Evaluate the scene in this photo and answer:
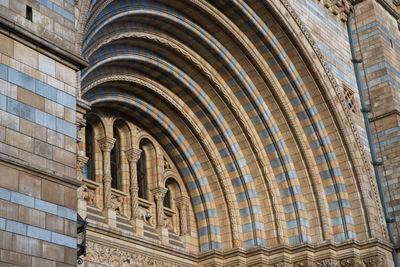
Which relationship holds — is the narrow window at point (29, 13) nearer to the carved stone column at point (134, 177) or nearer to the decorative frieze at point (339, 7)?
the carved stone column at point (134, 177)

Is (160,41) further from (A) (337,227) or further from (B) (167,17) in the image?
(A) (337,227)

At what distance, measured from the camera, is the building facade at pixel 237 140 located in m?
16.5

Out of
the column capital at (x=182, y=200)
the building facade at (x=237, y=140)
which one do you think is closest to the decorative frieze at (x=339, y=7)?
the building facade at (x=237, y=140)

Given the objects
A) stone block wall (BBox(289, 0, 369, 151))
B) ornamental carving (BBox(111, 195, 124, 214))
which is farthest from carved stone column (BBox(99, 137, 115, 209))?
stone block wall (BBox(289, 0, 369, 151))

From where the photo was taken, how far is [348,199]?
729 inches

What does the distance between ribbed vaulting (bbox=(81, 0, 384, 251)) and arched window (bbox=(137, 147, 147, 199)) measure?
27.5 inches

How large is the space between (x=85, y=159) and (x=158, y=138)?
393 cm

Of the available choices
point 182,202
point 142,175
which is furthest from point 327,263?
point 142,175

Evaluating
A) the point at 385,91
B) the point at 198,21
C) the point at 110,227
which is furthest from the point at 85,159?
the point at 385,91

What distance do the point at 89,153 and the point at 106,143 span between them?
0.46 meters

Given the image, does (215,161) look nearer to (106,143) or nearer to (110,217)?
(106,143)

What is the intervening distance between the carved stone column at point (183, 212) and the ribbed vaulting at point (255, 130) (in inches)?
11.8

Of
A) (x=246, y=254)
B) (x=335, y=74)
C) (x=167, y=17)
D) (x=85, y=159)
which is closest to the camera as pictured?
(x=85, y=159)

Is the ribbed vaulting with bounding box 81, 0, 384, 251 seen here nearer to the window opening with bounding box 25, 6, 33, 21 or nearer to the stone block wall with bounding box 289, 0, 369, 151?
the stone block wall with bounding box 289, 0, 369, 151
